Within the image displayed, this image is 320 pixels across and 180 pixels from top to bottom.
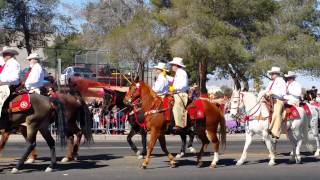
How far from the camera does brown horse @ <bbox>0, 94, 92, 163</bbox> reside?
17.8 meters

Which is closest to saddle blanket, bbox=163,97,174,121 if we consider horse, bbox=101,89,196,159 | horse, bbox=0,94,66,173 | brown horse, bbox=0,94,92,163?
horse, bbox=101,89,196,159

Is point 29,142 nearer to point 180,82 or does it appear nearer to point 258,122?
point 180,82

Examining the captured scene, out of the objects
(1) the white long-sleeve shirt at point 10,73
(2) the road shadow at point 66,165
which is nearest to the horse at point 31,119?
(2) the road shadow at point 66,165

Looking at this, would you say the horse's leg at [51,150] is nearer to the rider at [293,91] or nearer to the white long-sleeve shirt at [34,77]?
the white long-sleeve shirt at [34,77]

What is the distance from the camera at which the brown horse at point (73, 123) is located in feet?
58.2

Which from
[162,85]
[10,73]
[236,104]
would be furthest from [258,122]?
[10,73]

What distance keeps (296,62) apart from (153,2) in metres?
15.4

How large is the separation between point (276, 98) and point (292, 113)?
0.85m

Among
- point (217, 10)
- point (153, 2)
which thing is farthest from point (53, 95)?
point (153, 2)

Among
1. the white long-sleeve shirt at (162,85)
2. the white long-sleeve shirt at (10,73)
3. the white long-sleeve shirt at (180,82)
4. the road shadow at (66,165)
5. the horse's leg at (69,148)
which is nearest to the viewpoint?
the white long-sleeve shirt at (10,73)

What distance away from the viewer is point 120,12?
5722 centimetres

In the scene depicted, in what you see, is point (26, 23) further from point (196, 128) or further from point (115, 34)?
point (196, 128)

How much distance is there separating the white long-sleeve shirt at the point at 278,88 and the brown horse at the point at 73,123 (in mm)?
5086

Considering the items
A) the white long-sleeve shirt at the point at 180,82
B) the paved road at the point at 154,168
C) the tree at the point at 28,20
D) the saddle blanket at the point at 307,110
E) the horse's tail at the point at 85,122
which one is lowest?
the paved road at the point at 154,168
